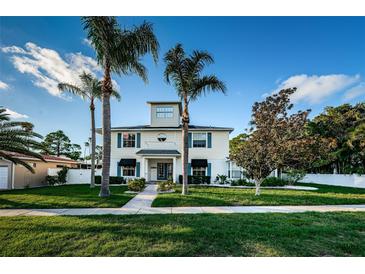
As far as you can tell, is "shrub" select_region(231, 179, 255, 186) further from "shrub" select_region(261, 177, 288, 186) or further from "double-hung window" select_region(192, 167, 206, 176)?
"double-hung window" select_region(192, 167, 206, 176)

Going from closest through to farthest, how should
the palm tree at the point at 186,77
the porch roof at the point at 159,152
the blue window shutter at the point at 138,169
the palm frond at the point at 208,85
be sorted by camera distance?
the palm tree at the point at 186,77 → the palm frond at the point at 208,85 → the porch roof at the point at 159,152 → the blue window shutter at the point at 138,169

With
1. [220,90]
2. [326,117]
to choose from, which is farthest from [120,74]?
[326,117]

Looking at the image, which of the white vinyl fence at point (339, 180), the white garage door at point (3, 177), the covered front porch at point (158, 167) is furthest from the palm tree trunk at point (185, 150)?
the white vinyl fence at point (339, 180)

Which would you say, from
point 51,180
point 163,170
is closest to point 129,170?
point 163,170

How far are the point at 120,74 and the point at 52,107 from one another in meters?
6.80

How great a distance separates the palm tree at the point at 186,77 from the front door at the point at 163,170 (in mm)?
9951

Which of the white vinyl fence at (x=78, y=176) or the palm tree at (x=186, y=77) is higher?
the palm tree at (x=186, y=77)

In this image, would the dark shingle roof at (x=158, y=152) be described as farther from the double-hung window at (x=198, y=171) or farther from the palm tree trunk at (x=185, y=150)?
the palm tree trunk at (x=185, y=150)

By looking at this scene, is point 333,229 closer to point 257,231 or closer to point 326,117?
point 257,231

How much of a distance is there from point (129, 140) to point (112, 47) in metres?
11.8

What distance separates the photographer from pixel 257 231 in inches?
206

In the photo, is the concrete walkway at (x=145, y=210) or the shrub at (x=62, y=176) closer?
the concrete walkway at (x=145, y=210)

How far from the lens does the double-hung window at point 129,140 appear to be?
20.6m

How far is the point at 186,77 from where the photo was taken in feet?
38.1
